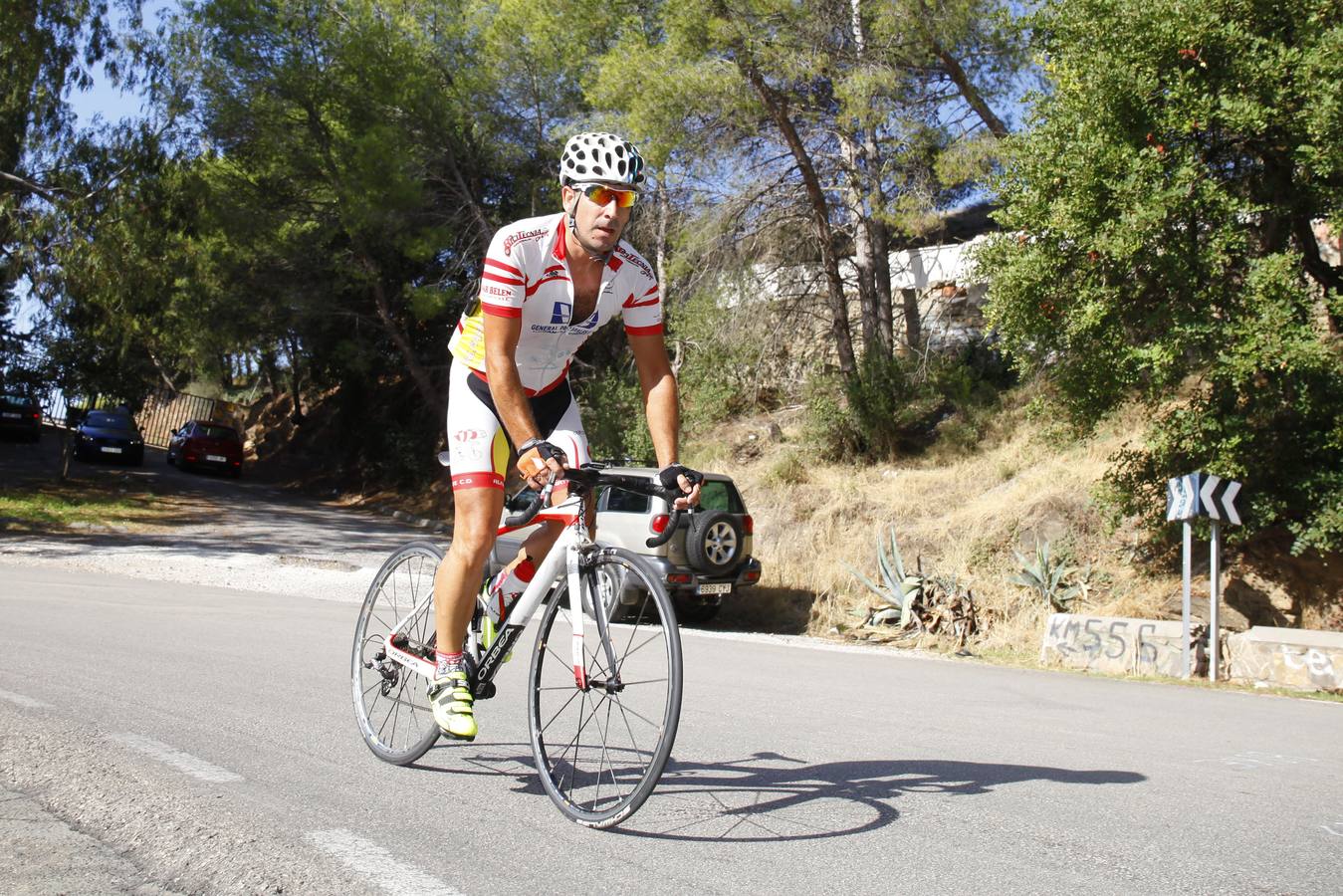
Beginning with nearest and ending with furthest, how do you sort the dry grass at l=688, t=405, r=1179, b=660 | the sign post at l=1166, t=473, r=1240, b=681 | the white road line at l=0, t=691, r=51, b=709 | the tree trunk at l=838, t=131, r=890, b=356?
1. the white road line at l=0, t=691, r=51, b=709
2. the sign post at l=1166, t=473, r=1240, b=681
3. the dry grass at l=688, t=405, r=1179, b=660
4. the tree trunk at l=838, t=131, r=890, b=356

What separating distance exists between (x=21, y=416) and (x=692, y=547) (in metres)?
32.2

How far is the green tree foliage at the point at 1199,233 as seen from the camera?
39.5 feet

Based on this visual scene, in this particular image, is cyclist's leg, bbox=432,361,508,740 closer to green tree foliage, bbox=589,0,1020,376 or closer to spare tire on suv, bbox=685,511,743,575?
spare tire on suv, bbox=685,511,743,575

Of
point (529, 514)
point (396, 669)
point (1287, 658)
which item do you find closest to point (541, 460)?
point (529, 514)

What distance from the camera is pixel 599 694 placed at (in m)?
3.92

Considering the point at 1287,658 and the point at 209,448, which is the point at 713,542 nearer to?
the point at 1287,658

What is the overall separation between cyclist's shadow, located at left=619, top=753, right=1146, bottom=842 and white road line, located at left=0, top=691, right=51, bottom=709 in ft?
Result: 10.0

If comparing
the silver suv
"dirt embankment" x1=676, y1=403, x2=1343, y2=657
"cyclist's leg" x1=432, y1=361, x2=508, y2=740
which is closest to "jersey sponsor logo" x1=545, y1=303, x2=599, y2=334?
"cyclist's leg" x1=432, y1=361, x2=508, y2=740

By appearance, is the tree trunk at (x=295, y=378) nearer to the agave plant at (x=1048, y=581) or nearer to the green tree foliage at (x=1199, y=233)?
the agave plant at (x=1048, y=581)

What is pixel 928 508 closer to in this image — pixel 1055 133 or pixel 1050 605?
pixel 1050 605

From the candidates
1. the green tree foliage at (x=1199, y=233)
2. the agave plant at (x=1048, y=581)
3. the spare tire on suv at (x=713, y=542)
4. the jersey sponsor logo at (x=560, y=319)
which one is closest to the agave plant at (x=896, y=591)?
the agave plant at (x=1048, y=581)

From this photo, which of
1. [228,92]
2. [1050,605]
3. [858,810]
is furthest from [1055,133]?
[228,92]

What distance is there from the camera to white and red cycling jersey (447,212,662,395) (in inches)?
159

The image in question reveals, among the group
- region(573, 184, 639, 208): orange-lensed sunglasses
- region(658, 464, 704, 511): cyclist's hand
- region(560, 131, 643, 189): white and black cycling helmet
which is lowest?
region(658, 464, 704, 511): cyclist's hand
